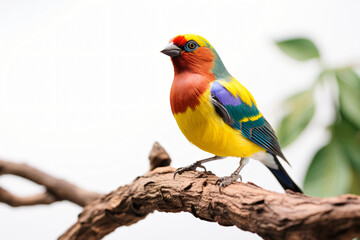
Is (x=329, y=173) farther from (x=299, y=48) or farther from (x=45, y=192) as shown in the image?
(x=45, y=192)

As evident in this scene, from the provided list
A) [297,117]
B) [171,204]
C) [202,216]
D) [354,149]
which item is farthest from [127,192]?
[354,149]

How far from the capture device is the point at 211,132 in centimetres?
154

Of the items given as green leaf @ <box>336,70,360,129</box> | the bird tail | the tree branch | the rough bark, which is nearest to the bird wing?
the bird tail

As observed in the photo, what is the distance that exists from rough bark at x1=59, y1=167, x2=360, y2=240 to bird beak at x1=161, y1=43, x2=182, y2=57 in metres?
0.51

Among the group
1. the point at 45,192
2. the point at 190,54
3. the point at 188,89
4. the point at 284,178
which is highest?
the point at 190,54

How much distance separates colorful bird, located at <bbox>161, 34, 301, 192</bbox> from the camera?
1.54 meters

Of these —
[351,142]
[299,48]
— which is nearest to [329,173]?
[351,142]

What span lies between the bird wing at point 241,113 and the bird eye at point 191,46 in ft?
0.55

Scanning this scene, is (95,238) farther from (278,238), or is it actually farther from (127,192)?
(278,238)

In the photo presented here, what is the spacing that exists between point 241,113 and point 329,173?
0.75 m

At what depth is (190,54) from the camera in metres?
1.63

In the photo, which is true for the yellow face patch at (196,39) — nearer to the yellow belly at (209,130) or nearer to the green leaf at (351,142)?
the yellow belly at (209,130)

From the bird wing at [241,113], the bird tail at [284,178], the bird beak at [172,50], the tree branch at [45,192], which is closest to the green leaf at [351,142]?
the bird tail at [284,178]

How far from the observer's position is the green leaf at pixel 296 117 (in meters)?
2.12
